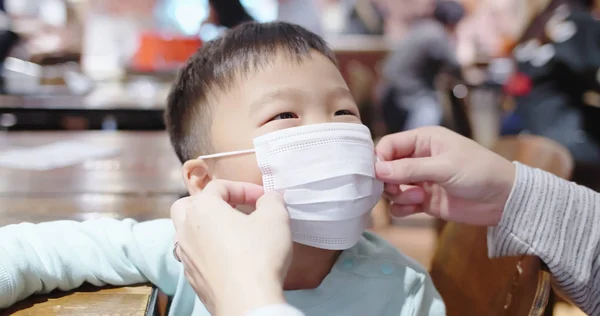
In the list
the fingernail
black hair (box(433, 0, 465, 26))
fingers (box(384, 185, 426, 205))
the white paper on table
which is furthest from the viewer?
black hair (box(433, 0, 465, 26))

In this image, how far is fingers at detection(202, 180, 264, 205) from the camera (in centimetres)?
76

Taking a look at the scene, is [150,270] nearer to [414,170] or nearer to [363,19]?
[414,170]

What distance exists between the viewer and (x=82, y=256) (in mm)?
886

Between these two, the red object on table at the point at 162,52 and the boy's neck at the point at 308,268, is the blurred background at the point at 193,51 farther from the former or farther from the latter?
the boy's neck at the point at 308,268

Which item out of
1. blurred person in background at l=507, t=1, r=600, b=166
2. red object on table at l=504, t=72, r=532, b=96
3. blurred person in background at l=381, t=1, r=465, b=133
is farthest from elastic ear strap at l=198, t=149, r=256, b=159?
blurred person in background at l=381, t=1, r=465, b=133

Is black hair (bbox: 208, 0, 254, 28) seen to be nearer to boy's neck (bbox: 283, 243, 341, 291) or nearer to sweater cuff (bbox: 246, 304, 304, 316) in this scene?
boy's neck (bbox: 283, 243, 341, 291)

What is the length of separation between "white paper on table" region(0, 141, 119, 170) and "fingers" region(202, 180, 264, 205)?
103cm

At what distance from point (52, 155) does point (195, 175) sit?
103cm

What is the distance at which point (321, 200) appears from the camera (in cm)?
86

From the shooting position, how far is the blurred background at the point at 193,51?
5.02 feet

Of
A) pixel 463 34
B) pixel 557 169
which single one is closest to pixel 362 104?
pixel 463 34

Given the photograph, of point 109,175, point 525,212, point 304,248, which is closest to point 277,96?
point 304,248

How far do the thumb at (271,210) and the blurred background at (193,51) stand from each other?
0.54 metres

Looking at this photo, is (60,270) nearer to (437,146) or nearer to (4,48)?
(437,146)
